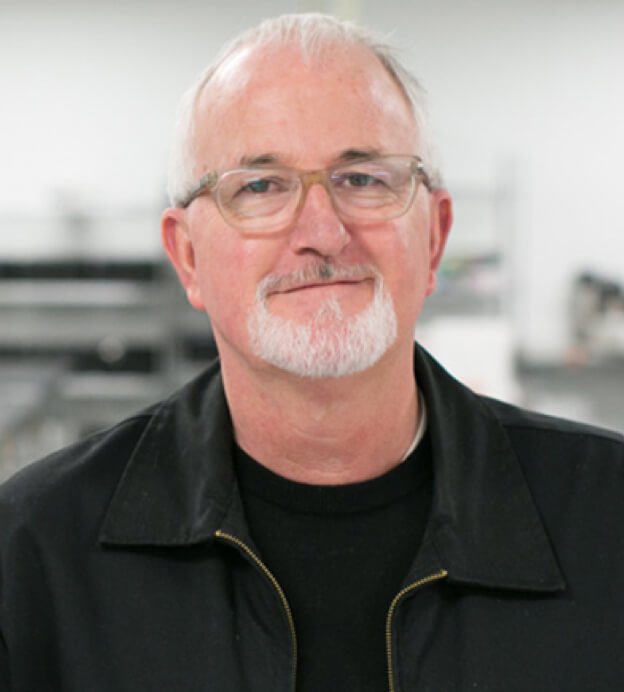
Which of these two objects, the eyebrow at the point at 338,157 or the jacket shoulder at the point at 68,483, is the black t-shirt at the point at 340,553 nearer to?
the jacket shoulder at the point at 68,483

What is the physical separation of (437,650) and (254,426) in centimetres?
30

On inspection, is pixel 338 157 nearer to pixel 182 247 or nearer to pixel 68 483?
pixel 182 247

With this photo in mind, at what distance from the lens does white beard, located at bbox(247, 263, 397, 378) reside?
1.02 metres

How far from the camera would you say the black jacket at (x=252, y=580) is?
3.19 ft

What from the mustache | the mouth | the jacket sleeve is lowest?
the jacket sleeve

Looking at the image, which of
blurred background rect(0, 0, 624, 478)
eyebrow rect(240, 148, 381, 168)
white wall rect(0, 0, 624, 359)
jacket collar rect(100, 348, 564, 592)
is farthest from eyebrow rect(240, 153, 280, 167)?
white wall rect(0, 0, 624, 359)

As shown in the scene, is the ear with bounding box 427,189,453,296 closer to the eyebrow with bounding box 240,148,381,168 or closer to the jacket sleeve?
the eyebrow with bounding box 240,148,381,168

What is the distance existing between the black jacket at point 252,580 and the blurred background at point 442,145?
4362 millimetres

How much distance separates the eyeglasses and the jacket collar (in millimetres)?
205

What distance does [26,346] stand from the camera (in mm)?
5543

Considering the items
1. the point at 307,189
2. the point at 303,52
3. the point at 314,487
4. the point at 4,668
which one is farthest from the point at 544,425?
the point at 4,668

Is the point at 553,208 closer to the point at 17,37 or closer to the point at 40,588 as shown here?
the point at 17,37

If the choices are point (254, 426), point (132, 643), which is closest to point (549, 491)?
point (254, 426)

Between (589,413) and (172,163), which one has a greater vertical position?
(172,163)
